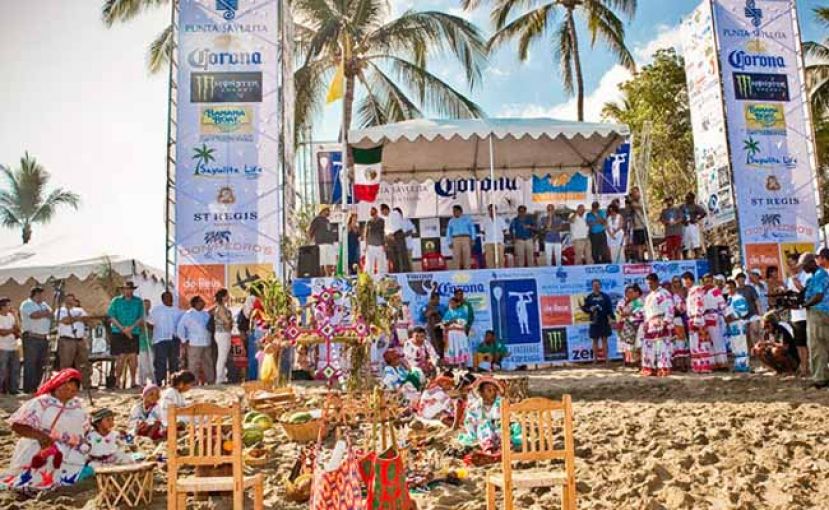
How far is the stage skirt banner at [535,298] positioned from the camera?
1138cm

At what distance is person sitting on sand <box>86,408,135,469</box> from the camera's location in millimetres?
5434

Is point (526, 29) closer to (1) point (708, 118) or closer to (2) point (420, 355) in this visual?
(1) point (708, 118)

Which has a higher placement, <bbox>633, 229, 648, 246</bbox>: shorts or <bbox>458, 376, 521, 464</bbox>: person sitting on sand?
<bbox>633, 229, 648, 246</bbox>: shorts

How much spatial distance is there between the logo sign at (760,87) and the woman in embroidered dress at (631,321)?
6.30 metres

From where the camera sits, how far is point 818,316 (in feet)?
24.5

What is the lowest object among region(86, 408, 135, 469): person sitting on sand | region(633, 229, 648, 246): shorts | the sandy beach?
the sandy beach

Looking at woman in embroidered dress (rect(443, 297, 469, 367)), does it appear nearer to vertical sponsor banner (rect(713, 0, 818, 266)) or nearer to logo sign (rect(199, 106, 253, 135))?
logo sign (rect(199, 106, 253, 135))

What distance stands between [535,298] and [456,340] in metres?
1.76

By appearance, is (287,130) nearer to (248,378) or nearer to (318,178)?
(318,178)

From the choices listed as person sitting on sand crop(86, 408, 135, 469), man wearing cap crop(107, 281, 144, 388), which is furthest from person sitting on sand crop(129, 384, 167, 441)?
man wearing cap crop(107, 281, 144, 388)

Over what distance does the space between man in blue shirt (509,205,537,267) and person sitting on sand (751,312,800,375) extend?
4954 millimetres

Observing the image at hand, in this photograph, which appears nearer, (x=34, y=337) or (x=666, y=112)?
(x=34, y=337)

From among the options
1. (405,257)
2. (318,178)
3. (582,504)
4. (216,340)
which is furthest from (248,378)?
(582,504)

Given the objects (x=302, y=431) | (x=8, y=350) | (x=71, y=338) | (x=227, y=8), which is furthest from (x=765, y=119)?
(x=8, y=350)
